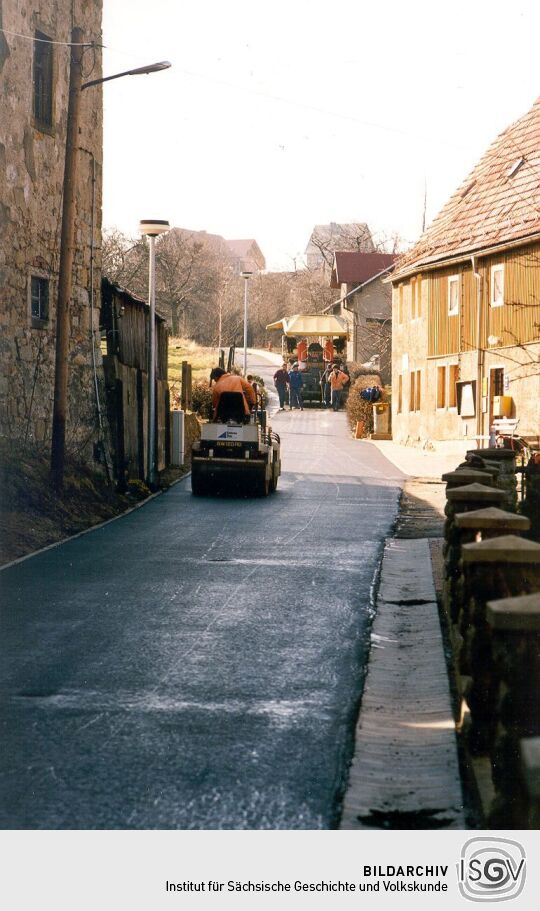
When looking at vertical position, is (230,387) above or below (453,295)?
below

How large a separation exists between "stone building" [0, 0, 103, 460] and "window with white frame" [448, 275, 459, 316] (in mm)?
20059

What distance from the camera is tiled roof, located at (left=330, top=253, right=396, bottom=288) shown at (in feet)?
259

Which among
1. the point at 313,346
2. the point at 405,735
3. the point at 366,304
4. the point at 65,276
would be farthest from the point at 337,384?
the point at 405,735

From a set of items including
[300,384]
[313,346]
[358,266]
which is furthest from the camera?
[358,266]

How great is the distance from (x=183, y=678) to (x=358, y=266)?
73.2 m

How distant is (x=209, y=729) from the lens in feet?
21.5

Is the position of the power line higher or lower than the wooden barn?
higher

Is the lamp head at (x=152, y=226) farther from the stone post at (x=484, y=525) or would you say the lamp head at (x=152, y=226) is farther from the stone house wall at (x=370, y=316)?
the stone house wall at (x=370, y=316)

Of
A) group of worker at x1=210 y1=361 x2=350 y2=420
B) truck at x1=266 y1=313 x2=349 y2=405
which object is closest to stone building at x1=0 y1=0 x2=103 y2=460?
group of worker at x1=210 y1=361 x2=350 y2=420

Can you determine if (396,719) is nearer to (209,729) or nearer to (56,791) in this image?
(209,729)

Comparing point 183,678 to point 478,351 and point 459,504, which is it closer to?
point 459,504

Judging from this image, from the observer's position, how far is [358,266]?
79.6 meters

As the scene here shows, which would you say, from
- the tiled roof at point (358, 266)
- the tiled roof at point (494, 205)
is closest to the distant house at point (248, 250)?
the tiled roof at point (358, 266)
